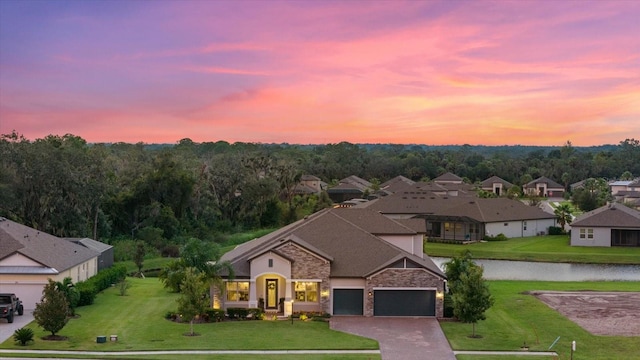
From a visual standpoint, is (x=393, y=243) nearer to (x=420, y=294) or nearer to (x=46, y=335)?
(x=420, y=294)

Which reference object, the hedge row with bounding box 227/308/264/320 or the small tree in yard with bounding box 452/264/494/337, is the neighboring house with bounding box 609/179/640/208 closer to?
the small tree in yard with bounding box 452/264/494/337

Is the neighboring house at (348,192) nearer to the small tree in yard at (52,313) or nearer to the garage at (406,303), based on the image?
the garage at (406,303)

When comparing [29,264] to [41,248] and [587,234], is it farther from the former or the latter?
[587,234]

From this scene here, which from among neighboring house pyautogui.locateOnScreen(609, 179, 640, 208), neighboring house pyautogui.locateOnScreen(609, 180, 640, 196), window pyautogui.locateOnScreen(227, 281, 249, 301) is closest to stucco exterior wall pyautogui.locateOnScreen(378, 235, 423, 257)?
window pyautogui.locateOnScreen(227, 281, 249, 301)

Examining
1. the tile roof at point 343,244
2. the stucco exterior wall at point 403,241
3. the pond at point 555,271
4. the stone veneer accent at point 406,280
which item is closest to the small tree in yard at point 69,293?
the tile roof at point 343,244

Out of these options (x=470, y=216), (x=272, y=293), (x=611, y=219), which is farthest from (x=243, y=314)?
(x=611, y=219)
